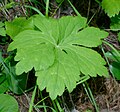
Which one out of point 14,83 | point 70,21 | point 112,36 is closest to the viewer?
point 70,21

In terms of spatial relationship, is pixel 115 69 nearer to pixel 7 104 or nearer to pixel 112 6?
pixel 112 6

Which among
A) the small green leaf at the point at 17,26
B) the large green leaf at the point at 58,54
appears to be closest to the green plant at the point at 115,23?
the large green leaf at the point at 58,54

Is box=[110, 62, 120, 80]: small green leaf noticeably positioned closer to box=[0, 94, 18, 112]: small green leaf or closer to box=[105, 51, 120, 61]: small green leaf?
box=[105, 51, 120, 61]: small green leaf

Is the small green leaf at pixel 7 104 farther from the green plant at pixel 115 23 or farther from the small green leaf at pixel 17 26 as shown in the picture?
the green plant at pixel 115 23

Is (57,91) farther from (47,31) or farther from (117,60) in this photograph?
(117,60)

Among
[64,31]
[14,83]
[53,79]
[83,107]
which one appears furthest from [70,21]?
[83,107]

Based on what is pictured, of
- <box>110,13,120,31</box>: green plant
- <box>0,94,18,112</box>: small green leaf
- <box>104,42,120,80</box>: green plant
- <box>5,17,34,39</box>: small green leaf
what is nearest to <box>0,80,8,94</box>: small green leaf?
<box>0,94,18,112</box>: small green leaf
